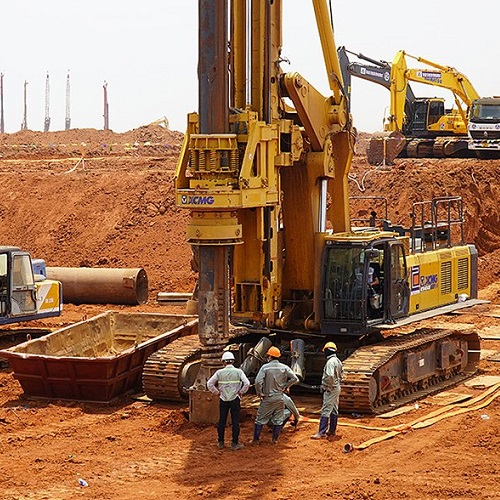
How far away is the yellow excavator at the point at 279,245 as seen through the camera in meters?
15.1

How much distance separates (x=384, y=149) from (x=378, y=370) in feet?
87.0

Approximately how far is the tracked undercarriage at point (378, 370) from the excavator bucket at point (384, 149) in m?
23.5

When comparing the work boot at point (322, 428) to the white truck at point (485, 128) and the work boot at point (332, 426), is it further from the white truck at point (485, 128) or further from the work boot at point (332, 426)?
the white truck at point (485, 128)

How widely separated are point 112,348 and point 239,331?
9.28 ft

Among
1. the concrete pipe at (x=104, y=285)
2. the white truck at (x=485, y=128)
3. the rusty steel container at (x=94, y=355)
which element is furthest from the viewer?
the white truck at (x=485, y=128)

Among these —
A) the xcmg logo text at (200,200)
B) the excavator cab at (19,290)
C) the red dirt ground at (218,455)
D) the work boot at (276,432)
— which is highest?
the xcmg logo text at (200,200)

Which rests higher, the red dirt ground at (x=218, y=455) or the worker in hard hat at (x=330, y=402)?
the worker in hard hat at (x=330, y=402)

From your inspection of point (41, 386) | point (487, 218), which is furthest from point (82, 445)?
point (487, 218)

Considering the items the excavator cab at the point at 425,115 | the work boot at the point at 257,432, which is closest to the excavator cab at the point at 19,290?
the work boot at the point at 257,432

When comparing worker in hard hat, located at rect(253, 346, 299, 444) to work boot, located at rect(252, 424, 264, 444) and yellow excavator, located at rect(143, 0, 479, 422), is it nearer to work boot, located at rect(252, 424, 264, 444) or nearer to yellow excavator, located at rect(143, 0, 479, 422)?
work boot, located at rect(252, 424, 264, 444)

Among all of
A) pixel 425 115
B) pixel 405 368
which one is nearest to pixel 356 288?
pixel 405 368

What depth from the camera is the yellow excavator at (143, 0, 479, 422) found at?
49.6ft

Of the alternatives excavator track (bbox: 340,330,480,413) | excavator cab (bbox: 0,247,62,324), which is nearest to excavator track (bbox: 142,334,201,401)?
excavator track (bbox: 340,330,480,413)

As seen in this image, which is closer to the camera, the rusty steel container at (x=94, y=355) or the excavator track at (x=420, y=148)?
the rusty steel container at (x=94, y=355)
